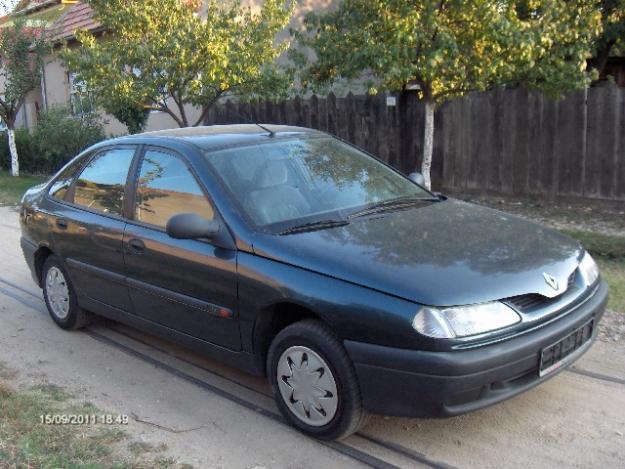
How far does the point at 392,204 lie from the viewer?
15.4 feet

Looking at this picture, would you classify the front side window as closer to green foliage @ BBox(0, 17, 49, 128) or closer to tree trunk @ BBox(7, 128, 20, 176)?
green foliage @ BBox(0, 17, 49, 128)

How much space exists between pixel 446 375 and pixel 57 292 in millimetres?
3896

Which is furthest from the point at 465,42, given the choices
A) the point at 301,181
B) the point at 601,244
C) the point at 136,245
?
the point at 136,245

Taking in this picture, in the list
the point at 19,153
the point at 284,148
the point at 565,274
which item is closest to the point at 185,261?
the point at 284,148

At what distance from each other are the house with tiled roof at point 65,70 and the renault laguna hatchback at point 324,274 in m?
8.58

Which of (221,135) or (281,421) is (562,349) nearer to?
(281,421)

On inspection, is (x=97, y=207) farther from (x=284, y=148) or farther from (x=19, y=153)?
(x=19, y=153)

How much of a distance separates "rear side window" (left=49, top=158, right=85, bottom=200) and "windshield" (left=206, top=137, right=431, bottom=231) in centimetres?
188

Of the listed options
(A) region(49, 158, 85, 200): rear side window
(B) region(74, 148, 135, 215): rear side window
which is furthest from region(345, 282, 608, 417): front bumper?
(A) region(49, 158, 85, 200): rear side window

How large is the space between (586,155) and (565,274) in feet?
24.0

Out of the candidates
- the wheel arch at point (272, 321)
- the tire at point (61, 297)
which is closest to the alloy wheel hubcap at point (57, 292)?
the tire at point (61, 297)

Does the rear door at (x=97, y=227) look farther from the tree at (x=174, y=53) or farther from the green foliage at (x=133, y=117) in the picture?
the green foliage at (x=133, y=117)

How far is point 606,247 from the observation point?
8023mm

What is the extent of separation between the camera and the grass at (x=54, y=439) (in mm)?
3596
